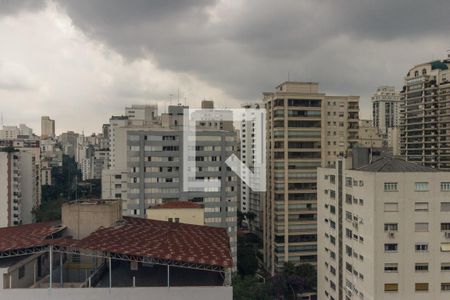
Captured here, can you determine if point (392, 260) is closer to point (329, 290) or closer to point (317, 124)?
point (329, 290)

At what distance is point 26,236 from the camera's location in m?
10.1

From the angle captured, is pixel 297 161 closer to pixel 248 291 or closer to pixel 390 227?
pixel 248 291

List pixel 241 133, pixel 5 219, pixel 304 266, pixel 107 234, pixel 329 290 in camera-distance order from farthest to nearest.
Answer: pixel 241 133 < pixel 5 219 < pixel 304 266 < pixel 329 290 < pixel 107 234

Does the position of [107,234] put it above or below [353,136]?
below

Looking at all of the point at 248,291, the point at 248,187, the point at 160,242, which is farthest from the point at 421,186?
the point at 248,187

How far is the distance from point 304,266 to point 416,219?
1007 centimetres

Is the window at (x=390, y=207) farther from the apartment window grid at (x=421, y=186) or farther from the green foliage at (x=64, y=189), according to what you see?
the green foliage at (x=64, y=189)

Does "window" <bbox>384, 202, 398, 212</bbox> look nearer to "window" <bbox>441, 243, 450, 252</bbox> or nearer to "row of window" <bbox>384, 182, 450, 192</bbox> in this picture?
"row of window" <bbox>384, 182, 450, 192</bbox>

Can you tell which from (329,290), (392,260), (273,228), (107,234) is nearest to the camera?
(107,234)

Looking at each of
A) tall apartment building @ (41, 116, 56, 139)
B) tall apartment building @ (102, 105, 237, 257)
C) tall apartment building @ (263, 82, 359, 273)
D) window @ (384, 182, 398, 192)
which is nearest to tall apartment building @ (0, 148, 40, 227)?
tall apartment building @ (102, 105, 237, 257)

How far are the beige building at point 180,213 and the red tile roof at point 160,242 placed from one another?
156 inches

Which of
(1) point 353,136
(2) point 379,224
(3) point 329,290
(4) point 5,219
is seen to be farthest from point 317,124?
(4) point 5,219

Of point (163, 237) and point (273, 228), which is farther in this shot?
point (273, 228)

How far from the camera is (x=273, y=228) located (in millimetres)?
24078
